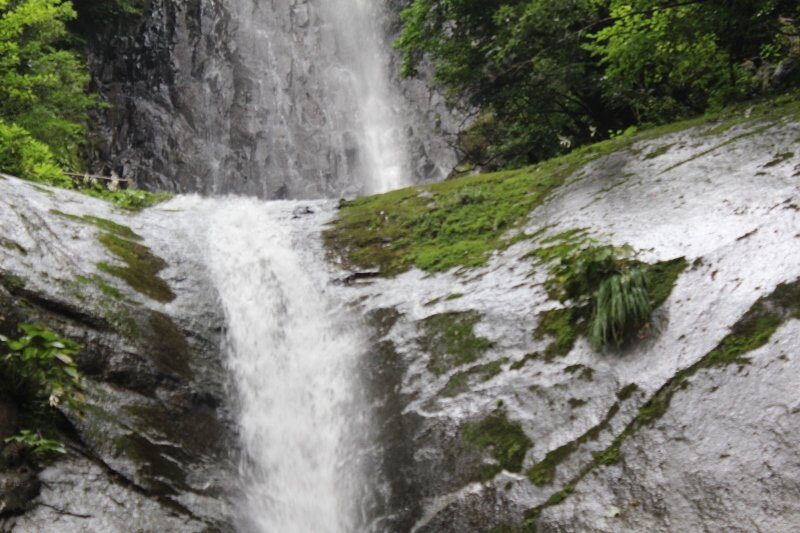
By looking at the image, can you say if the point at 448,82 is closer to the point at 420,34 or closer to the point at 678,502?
the point at 420,34

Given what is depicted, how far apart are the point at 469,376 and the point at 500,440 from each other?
89cm

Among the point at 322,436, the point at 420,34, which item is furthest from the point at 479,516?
the point at 420,34

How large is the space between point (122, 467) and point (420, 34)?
40.0 feet

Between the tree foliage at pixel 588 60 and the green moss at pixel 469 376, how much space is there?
16.9 feet

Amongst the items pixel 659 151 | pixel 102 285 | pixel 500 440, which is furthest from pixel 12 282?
pixel 659 151

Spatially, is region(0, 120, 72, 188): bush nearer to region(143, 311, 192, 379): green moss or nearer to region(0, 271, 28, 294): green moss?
region(0, 271, 28, 294): green moss

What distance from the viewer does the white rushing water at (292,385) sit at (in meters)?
6.36

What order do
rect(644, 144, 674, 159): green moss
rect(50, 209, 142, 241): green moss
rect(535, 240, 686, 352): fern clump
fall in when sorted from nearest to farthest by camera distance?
rect(535, 240, 686, 352): fern clump → rect(644, 144, 674, 159): green moss → rect(50, 209, 142, 241): green moss

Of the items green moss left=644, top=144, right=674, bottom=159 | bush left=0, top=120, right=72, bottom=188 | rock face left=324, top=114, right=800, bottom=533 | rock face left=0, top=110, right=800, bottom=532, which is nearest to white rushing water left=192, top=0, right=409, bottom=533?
rock face left=0, top=110, right=800, bottom=532

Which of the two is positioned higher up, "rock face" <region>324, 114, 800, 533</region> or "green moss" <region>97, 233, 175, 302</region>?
"green moss" <region>97, 233, 175, 302</region>

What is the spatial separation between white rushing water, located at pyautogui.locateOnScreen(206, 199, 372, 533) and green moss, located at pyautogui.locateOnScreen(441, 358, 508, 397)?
50.1 inches

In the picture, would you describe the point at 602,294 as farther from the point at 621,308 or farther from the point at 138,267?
the point at 138,267

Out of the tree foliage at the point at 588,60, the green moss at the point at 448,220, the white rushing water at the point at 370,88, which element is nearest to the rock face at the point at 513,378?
the green moss at the point at 448,220

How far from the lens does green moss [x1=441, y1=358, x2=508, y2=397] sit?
5.94m
